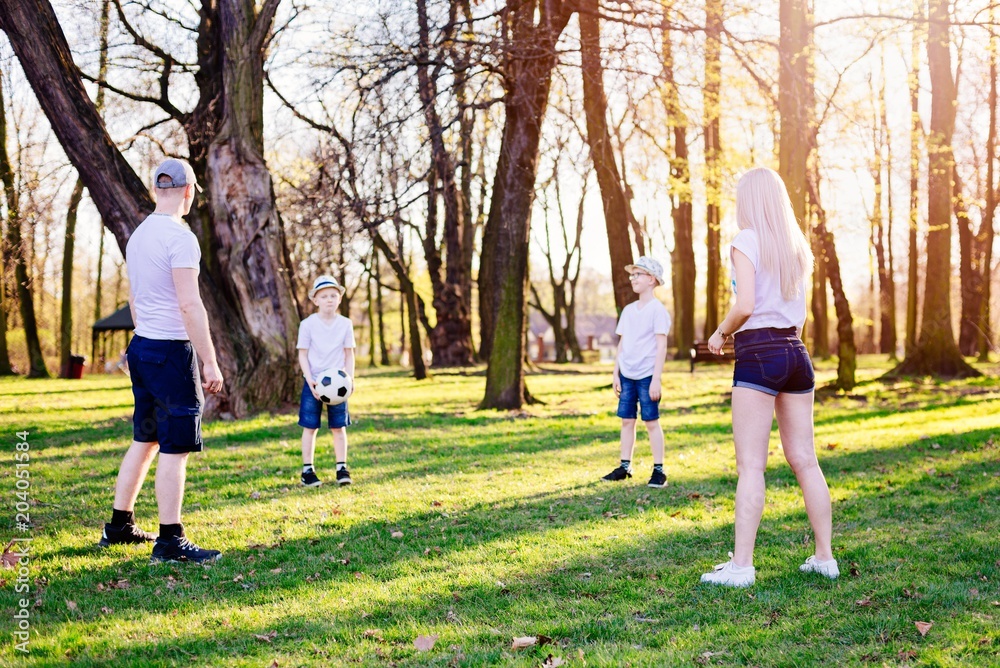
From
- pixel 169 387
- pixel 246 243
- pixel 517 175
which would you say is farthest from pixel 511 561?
pixel 517 175

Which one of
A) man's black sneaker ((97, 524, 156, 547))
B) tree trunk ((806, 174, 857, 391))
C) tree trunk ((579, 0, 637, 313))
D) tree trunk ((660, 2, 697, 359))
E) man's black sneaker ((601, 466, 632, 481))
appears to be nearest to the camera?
man's black sneaker ((97, 524, 156, 547))

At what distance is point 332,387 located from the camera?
7.46 m

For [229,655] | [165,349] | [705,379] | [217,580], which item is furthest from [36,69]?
[705,379]

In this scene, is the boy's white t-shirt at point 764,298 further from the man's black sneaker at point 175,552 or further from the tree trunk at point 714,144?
the tree trunk at point 714,144

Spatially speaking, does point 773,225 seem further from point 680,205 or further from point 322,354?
point 680,205

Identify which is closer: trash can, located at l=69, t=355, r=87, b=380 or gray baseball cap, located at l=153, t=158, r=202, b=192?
gray baseball cap, located at l=153, t=158, r=202, b=192

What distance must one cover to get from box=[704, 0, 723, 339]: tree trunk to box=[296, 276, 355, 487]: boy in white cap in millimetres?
6418

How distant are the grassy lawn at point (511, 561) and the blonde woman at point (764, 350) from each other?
437mm

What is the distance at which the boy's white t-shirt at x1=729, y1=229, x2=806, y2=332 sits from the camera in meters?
4.43

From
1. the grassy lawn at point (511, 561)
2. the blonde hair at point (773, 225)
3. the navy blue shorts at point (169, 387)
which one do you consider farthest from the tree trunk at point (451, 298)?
the blonde hair at point (773, 225)

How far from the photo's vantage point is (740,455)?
4.55m

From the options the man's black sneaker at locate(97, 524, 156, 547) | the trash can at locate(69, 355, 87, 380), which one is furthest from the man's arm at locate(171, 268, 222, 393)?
the trash can at locate(69, 355, 87, 380)

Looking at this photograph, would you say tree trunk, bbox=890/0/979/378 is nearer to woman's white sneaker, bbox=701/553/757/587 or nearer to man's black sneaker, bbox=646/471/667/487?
man's black sneaker, bbox=646/471/667/487

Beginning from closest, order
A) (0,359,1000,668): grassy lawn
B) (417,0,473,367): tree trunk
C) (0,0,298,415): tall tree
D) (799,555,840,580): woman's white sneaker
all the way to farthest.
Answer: (0,359,1000,668): grassy lawn
(799,555,840,580): woman's white sneaker
(0,0,298,415): tall tree
(417,0,473,367): tree trunk
